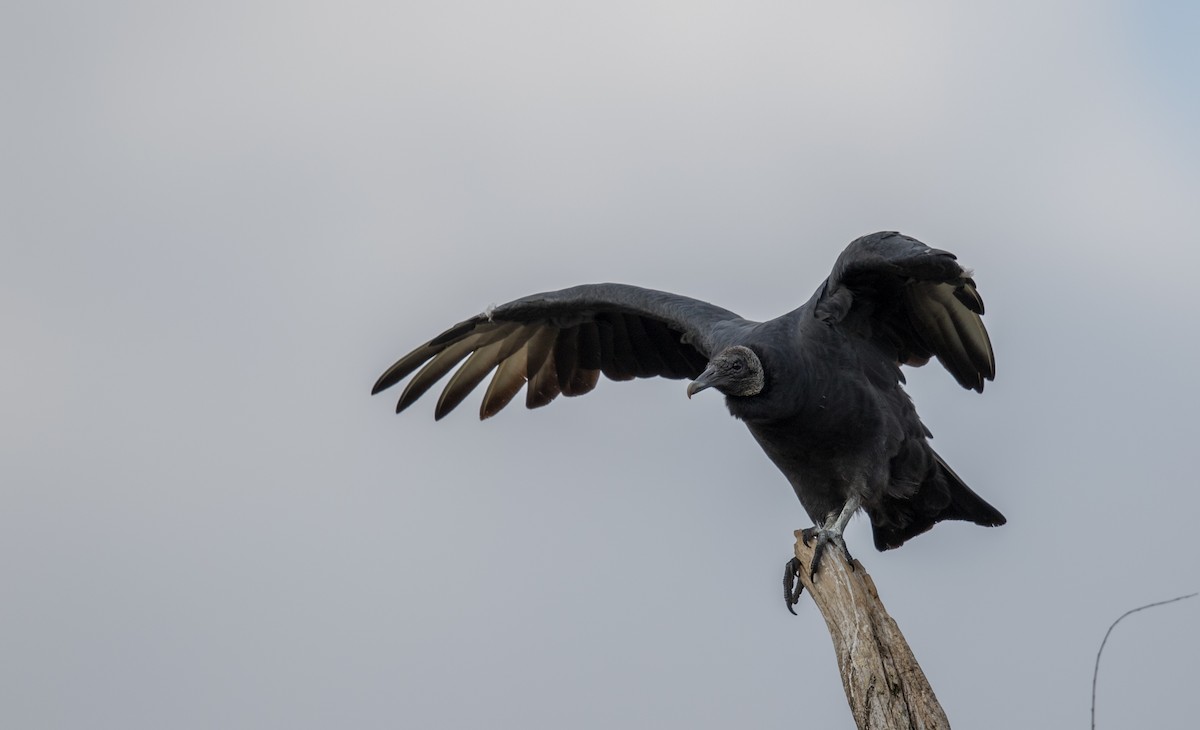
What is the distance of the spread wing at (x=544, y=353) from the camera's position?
721 cm

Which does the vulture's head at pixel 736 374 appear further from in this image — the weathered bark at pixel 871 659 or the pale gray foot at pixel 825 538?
the weathered bark at pixel 871 659

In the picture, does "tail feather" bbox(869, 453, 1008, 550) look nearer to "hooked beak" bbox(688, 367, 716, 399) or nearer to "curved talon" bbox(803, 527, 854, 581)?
"curved talon" bbox(803, 527, 854, 581)

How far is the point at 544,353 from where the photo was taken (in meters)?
7.57

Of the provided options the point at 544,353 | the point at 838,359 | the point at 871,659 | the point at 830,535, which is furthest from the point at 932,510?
the point at 544,353

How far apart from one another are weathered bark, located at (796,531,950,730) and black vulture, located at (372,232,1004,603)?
10.3 inches

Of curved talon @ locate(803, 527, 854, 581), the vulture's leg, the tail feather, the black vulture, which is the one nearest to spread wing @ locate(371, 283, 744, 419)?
the black vulture

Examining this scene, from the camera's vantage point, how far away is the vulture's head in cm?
578

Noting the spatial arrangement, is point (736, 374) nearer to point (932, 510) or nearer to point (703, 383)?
point (703, 383)

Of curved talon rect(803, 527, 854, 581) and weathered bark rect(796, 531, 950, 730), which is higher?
curved talon rect(803, 527, 854, 581)

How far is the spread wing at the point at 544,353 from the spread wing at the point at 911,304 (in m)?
1.08

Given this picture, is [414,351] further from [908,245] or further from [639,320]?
[908,245]

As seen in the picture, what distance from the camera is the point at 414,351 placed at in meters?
7.30

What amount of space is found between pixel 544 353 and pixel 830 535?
2588mm

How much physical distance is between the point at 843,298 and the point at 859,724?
7.10 ft
